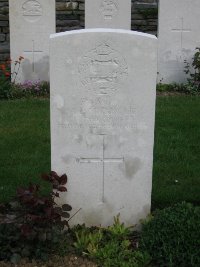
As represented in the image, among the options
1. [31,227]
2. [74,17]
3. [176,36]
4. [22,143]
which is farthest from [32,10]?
[31,227]

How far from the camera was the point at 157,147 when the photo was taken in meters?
5.50

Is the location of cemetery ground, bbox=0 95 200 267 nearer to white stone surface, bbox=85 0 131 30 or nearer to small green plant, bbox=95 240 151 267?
small green plant, bbox=95 240 151 267

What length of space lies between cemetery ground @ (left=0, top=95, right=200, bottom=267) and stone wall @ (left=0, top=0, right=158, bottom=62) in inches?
Result: 98.3

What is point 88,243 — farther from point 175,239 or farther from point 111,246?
point 175,239

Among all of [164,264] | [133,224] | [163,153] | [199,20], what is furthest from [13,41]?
[164,264]

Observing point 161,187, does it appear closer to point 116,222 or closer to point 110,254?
point 116,222

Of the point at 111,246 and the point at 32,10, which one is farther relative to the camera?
the point at 32,10

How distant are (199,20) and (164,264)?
19.6ft

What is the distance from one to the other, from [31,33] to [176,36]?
2441 mm

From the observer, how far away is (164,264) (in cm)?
334

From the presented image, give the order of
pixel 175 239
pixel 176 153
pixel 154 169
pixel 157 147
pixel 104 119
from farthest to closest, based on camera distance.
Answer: pixel 157 147
pixel 176 153
pixel 154 169
pixel 104 119
pixel 175 239

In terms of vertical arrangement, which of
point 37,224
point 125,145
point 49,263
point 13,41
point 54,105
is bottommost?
point 49,263

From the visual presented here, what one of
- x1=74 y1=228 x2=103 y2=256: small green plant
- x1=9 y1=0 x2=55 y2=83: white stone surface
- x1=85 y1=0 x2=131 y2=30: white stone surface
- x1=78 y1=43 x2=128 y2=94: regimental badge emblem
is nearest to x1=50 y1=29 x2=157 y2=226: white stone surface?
x1=78 y1=43 x2=128 y2=94: regimental badge emblem

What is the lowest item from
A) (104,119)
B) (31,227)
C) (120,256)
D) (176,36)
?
(120,256)
